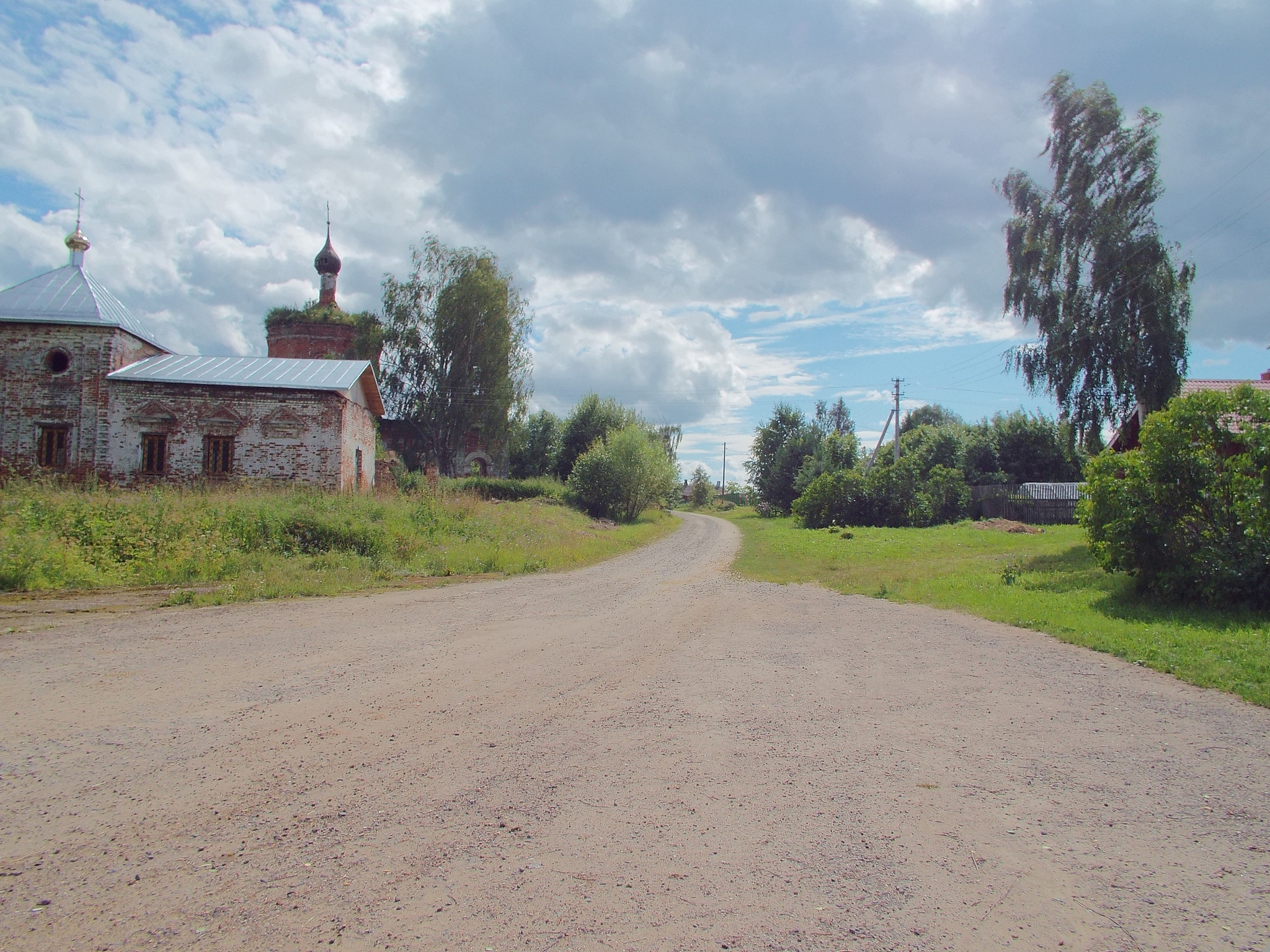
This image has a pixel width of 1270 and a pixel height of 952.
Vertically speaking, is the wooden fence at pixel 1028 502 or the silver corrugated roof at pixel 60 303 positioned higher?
the silver corrugated roof at pixel 60 303

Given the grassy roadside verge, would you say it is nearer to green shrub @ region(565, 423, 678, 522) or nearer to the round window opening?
the round window opening

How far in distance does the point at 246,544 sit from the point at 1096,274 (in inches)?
958

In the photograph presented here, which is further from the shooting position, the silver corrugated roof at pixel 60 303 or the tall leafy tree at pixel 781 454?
the tall leafy tree at pixel 781 454

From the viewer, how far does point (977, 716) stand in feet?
18.0

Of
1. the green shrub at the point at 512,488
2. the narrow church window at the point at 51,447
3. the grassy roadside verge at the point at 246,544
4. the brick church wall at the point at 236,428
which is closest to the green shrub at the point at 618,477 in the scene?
the green shrub at the point at 512,488

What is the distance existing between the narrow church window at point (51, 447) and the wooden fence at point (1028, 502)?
114 ft

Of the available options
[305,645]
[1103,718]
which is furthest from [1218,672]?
[305,645]

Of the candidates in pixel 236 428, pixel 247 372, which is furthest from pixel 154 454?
pixel 247 372

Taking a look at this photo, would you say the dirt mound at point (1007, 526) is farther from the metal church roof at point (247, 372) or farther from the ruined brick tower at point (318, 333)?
the ruined brick tower at point (318, 333)

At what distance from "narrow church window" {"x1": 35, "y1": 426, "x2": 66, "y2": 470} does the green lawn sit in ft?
64.6

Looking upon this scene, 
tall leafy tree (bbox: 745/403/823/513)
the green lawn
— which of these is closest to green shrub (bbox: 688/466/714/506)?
A: tall leafy tree (bbox: 745/403/823/513)

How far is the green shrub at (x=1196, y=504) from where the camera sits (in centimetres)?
968

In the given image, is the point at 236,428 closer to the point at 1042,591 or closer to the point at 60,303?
the point at 60,303

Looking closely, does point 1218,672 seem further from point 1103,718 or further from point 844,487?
point 844,487
